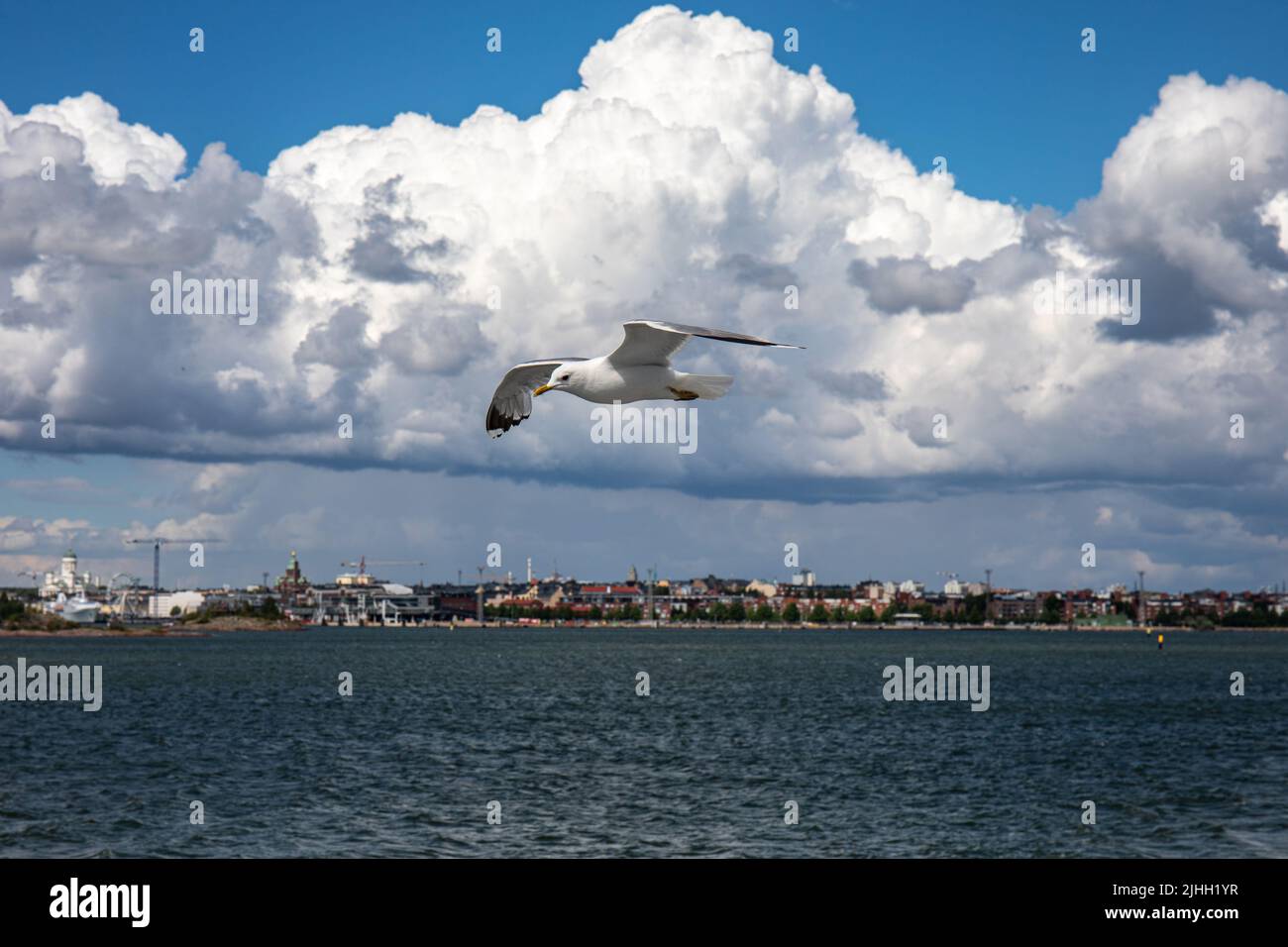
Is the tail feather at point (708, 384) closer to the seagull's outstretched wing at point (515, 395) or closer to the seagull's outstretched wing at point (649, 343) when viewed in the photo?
the seagull's outstretched wing at point (649, 343)

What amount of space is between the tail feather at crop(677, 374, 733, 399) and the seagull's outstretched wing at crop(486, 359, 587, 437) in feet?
6.38

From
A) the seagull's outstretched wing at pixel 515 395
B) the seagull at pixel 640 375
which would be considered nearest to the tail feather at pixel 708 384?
the seagull at pixel 640 375

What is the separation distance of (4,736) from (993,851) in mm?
52820

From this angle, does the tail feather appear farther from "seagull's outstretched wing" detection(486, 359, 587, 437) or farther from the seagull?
"seagull's outstretched wing" detection(486, 359, 587, 437)

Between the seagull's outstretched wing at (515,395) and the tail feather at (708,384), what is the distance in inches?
76.6

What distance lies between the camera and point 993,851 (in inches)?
1511

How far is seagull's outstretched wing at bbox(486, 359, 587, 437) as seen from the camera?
11.9 metres

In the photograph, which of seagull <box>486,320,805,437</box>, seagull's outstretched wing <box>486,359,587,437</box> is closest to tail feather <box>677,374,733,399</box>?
seagull <box>486,320,805,437</box>

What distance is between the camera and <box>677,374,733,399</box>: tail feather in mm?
9852

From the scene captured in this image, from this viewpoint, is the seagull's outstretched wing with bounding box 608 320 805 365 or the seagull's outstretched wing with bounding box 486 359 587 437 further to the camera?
the seagull's outstretched wing with bounding box 486 359 587 437

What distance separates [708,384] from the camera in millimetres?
9891
